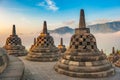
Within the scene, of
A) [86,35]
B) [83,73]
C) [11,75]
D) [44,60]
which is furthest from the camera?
[44,60]

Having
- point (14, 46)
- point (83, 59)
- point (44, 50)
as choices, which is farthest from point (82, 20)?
point (14, 46)

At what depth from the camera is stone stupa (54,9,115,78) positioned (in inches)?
512

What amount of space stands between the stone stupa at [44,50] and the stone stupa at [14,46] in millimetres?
5966

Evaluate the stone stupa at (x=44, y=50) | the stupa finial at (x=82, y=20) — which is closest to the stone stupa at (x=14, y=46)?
the stone stupa at (x=44, y=50)

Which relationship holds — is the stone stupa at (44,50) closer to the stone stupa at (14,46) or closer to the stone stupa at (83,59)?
the stone stupa at (14,46)

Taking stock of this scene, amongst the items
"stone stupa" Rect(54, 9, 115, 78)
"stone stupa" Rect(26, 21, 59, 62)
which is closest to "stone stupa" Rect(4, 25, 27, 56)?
"stone stupa" Rect(26, 21, 59, 62)

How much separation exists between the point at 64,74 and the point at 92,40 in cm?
320

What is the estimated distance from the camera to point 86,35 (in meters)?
13.9

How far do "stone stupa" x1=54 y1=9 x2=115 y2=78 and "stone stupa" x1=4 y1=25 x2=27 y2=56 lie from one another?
14342 mm

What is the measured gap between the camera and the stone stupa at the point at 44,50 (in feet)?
68.9

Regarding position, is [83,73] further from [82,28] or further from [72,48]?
[82,28]

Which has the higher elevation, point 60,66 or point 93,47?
point 93,47

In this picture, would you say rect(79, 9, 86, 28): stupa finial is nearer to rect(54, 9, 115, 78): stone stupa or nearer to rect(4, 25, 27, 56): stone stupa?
rect(54, 9, 115, 78): stone stupa

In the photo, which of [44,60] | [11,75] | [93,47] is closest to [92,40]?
[93,47]
